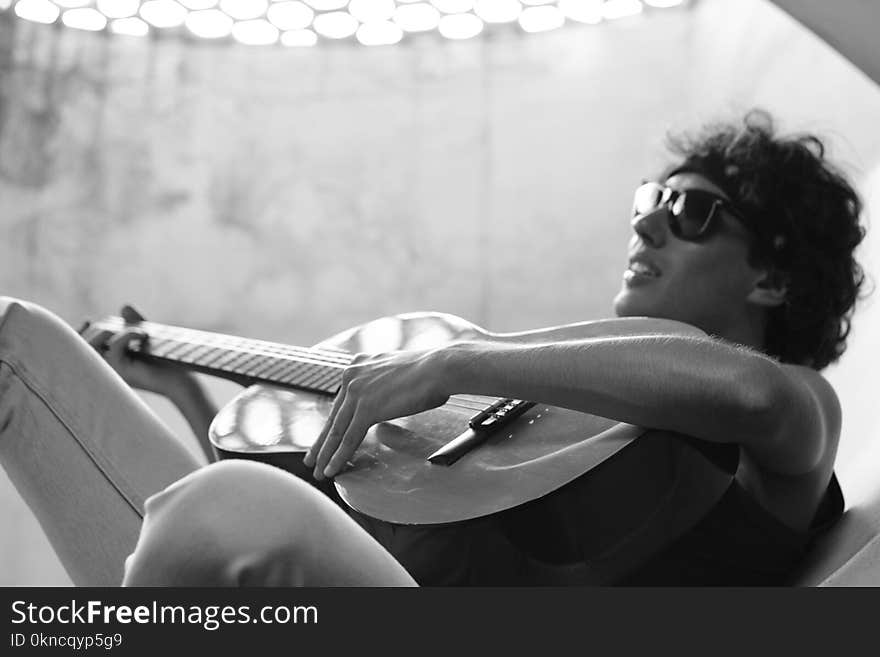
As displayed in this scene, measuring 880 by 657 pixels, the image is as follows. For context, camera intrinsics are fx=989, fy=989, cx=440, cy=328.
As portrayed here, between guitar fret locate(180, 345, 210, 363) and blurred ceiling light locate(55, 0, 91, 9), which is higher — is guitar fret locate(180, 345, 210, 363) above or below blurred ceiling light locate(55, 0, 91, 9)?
below

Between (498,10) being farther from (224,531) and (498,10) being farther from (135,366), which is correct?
(224,531)

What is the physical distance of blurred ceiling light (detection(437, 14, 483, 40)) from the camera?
2561 millimetres

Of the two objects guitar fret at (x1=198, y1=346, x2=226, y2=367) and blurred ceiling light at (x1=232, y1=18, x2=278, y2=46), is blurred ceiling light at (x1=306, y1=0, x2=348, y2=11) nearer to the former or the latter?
blurred ceiling light at (x1=232, y1=18, x2=278, y2=46)

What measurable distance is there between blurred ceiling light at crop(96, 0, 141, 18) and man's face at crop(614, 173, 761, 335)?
1772mm

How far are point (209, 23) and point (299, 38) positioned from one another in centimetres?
24

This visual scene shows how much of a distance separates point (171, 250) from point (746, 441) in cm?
203

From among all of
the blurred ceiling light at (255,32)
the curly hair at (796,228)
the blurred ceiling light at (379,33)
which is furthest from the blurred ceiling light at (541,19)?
the curly hair at (796,228)

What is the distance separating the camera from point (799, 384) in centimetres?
74

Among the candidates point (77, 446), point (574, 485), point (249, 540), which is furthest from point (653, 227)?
point (249, 540)

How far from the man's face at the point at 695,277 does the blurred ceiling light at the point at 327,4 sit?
1543 mm

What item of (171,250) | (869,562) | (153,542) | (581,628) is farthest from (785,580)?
(171,250)

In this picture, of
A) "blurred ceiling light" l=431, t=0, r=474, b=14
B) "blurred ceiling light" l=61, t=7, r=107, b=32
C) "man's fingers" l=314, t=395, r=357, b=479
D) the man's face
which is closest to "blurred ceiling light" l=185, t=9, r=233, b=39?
"blurred ceiling light" l=61, t=7, r=107, b=32

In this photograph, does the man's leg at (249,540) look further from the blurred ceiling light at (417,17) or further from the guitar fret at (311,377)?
the blurred ceiling light at (417,17)

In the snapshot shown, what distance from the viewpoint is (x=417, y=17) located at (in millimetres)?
2576
